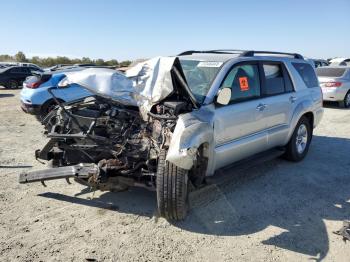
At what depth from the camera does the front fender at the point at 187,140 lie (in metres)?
3.69

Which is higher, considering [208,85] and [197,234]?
[208,85]

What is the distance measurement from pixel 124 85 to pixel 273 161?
3263 mm

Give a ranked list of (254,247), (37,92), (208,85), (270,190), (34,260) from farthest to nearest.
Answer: (37,92), (270,190), (208,85), (254,247), (34,260)

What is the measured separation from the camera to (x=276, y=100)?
5613mm

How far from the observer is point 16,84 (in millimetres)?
23406

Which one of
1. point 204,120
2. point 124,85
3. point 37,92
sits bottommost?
point 37,92

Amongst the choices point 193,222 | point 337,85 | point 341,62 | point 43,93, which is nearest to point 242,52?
point 193,222

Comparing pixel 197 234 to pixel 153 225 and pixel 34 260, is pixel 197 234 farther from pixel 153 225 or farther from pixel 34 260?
pixel 34 260

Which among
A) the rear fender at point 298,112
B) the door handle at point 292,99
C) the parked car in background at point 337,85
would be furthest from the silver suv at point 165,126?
the parked car in background at point 337,85

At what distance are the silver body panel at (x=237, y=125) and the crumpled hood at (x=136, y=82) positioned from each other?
1.74 feet

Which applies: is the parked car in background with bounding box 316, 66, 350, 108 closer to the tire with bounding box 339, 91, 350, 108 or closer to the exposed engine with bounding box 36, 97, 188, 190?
the tire with bounding box 339, 91, 350, 108

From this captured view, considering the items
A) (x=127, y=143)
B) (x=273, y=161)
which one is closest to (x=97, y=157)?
(x=127, y=143)

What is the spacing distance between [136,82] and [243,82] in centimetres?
150

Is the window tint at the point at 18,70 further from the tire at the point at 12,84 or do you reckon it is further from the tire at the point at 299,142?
the tire at the point at 299,142
